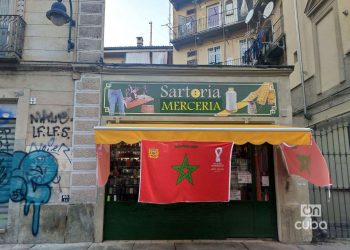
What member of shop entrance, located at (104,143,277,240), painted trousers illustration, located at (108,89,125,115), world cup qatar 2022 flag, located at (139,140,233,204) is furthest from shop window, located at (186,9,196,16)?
world cup qatar 2022 flag, located at (139,140,233,204)

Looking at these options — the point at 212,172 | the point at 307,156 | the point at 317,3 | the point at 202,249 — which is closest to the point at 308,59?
the point at 317,3

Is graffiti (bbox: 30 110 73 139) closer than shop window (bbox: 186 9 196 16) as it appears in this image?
Yes

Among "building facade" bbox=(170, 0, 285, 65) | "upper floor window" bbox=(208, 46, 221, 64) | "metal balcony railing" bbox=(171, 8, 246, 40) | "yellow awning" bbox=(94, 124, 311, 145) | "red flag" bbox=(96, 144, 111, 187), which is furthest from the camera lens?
"upper floor window" bbox=(208, 46, 221, 64)

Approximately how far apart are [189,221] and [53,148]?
3662mm

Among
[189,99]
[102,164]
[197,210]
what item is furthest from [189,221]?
[189,99]

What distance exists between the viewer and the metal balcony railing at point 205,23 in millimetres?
24884

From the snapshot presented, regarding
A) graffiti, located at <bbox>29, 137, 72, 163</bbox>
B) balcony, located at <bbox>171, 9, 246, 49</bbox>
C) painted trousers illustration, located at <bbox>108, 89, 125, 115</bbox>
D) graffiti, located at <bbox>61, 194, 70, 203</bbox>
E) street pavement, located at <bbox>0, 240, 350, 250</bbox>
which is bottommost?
street pavement, located at <bbox>0, 240, 350, 250</bbox>

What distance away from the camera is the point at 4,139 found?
26.3 ft

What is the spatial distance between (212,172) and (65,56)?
463cm

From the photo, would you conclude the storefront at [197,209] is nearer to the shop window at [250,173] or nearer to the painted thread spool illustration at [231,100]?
the shop window at [250,173]

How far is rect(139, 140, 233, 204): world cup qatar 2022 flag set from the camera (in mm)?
6758

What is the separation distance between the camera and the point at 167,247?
7.26 metres

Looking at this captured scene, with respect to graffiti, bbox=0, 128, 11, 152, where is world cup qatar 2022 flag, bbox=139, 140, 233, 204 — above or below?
below

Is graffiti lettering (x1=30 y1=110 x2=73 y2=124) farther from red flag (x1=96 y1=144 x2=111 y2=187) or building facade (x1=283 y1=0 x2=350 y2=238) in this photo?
building facade (x1=283 y1=0 x2=350 y2=238)
